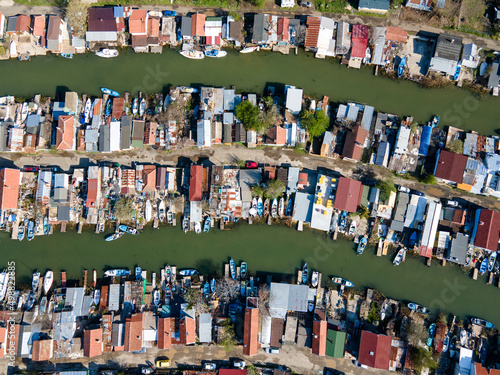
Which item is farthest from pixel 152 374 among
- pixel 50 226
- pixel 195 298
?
pixel 50 226

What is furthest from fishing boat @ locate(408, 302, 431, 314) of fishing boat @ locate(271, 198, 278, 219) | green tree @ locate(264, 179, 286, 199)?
green tree @ locate(264, 179, 286, 199)

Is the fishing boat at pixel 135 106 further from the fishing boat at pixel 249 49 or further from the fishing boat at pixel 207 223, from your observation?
the fishing boat at pixel 207 223

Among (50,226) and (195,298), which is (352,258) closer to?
(195,298)

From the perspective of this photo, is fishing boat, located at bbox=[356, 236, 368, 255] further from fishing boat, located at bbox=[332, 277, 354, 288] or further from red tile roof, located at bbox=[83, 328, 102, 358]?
red tile roof, located at bbox=[83, 328, 102, 358]

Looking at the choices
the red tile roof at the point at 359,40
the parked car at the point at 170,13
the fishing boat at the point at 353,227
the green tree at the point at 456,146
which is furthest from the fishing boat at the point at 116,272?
the green tree at the point at 456,146

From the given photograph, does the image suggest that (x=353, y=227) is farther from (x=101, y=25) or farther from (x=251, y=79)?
(x=101, y=25)

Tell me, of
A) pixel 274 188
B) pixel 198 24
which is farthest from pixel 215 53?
pixel 274 188

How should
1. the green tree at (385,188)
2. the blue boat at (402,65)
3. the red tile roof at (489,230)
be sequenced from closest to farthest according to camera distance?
1. the red tile roof at (489,230)
2. the green tree at (385,188)
3. the blue boat at (402,65)
